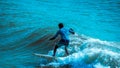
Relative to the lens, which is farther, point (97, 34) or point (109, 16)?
point (109, 16)

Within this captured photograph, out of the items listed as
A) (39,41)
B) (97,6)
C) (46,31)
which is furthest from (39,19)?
(97,6)

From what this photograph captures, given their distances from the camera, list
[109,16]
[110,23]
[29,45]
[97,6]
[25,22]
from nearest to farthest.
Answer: [29,45], [25,22], [110,23], [109,16], [97,6]

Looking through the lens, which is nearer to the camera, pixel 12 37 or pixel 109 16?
pixel 12 37

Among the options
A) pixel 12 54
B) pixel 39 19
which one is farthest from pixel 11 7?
pixel 12 54

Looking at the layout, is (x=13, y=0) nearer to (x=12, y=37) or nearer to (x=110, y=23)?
(x=110, y=23)

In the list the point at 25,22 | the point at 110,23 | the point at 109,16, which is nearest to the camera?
the point at 25,22

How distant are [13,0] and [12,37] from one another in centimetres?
1427

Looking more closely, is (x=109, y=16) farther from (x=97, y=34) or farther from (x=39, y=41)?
(x=39, y=41)

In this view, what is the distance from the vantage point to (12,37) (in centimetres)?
2177

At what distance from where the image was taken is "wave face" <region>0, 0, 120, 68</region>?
16359mm

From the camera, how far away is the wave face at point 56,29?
53.7ft

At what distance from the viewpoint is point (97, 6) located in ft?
112

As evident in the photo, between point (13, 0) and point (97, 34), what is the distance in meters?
14.1

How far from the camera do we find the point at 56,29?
76.2ft
